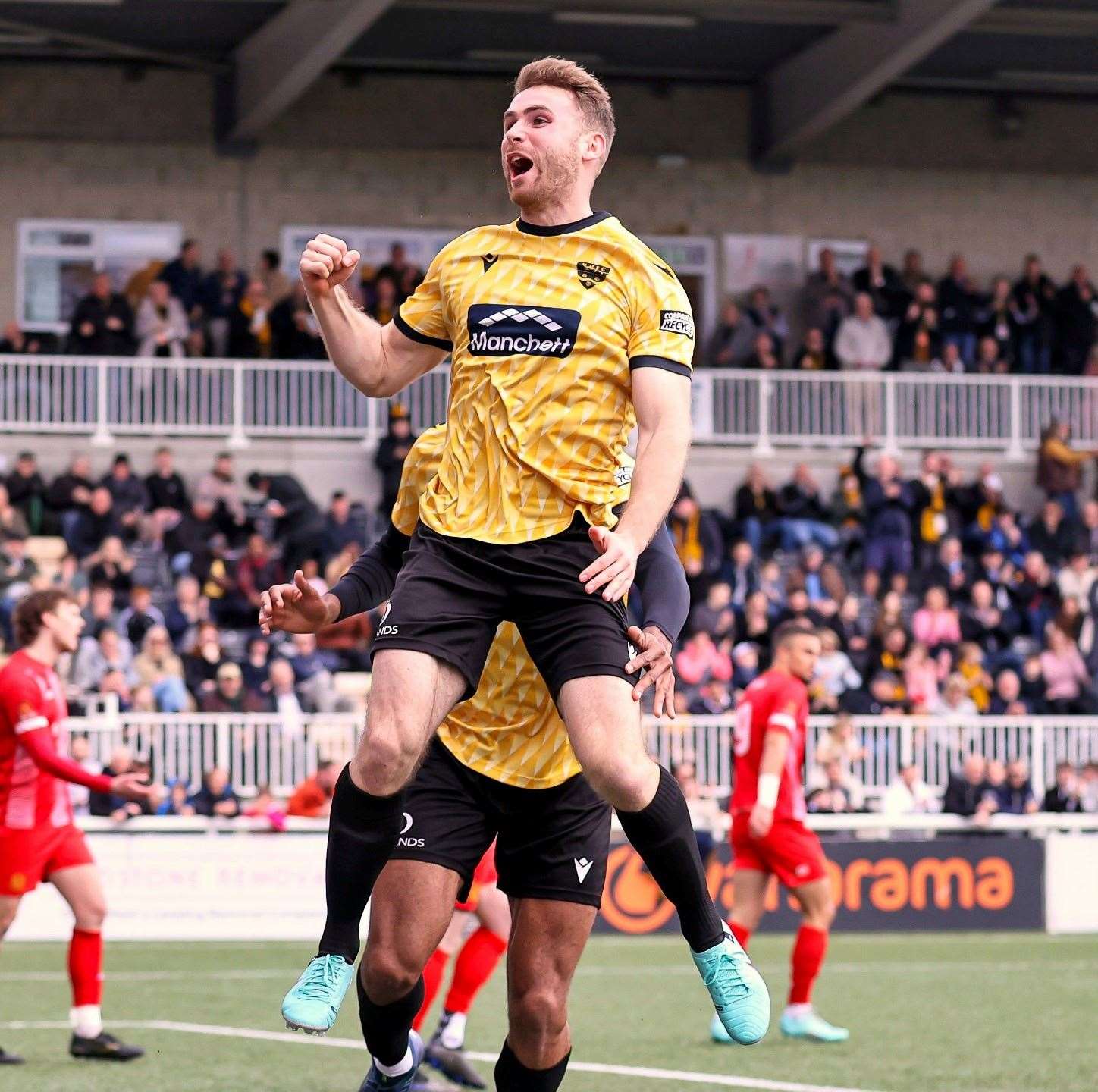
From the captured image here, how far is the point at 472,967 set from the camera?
9008 mm

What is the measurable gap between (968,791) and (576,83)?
541 inches

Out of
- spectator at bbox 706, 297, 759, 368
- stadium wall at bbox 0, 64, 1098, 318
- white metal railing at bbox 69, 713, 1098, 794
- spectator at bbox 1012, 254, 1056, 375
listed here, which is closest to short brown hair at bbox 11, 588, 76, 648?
white metal railing at bbox 69, 713, 1098, 794

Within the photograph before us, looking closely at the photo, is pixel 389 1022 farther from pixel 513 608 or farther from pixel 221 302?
pixel 221 302

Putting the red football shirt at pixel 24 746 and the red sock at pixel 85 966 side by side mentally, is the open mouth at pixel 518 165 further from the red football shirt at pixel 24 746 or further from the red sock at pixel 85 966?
the red sock at pixel 85 966

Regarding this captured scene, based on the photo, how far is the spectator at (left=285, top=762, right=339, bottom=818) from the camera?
16078 millimetres

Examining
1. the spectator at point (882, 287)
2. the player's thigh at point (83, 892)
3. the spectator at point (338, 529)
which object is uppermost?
the spectator at point (882, 287)

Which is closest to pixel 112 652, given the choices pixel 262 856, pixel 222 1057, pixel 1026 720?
pixel 262 856

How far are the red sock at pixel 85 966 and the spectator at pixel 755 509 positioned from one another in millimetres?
14535

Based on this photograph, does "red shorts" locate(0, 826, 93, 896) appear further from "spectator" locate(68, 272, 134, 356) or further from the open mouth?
"spectator" locate(68, 272, 134, 356)

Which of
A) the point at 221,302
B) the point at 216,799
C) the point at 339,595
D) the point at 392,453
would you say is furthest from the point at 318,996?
the point at 221,302

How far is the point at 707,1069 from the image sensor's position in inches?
360

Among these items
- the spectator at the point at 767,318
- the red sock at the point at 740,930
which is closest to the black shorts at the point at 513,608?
the red sock at the point at 740,930

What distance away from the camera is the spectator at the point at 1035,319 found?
26859mm

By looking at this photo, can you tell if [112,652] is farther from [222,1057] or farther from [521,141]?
[521,141]
